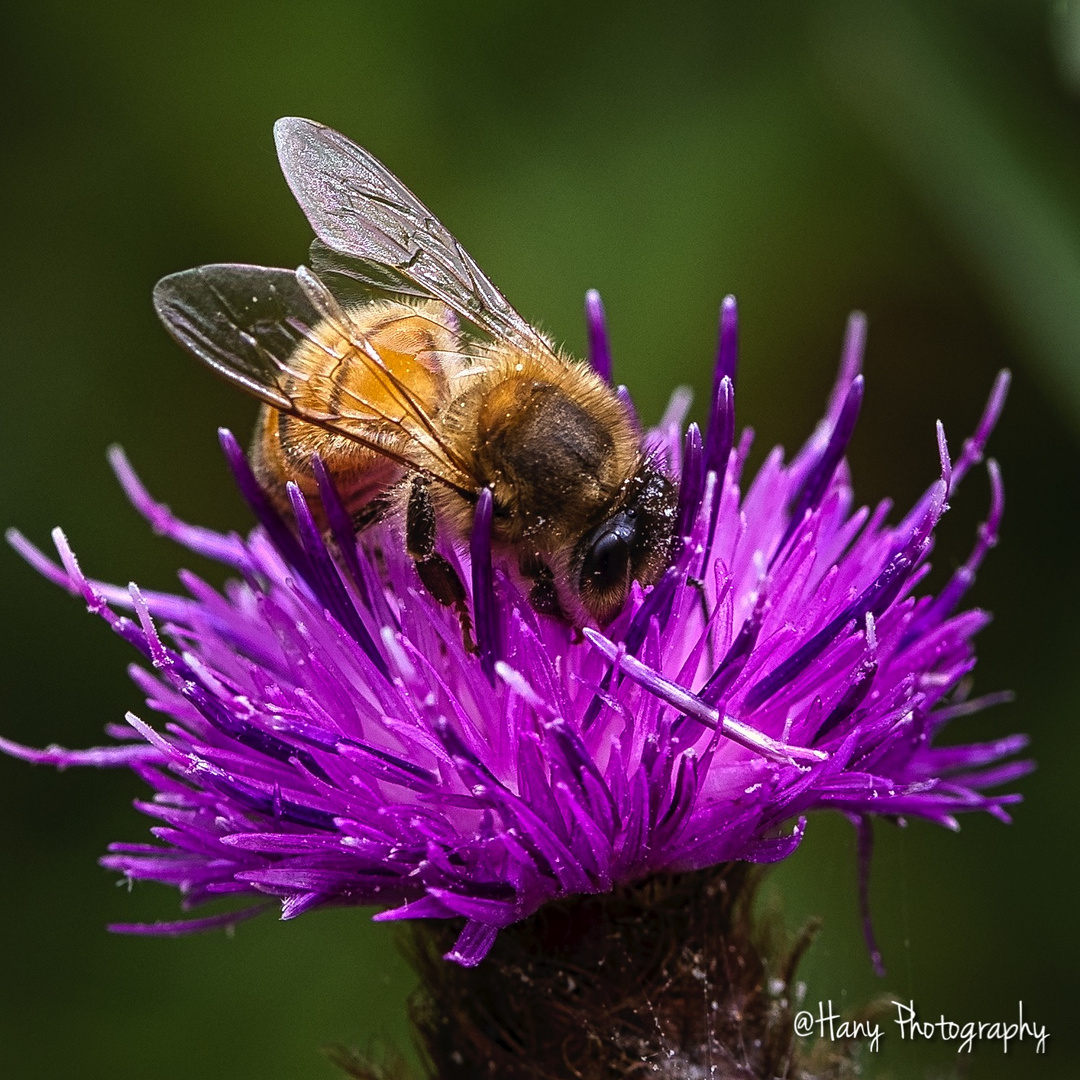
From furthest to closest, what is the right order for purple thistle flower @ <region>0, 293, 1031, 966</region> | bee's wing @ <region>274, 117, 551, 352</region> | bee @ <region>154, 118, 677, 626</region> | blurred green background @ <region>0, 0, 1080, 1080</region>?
blurred green background @ <region>0, 0, 1080, 1080</region>, bee's wing @ <region>274, 117, 551, 352</region>, bee @ <region>154, 118, 677, 626</region>, purple thistle flower @ <region>0, 293, 1031, 966</region>

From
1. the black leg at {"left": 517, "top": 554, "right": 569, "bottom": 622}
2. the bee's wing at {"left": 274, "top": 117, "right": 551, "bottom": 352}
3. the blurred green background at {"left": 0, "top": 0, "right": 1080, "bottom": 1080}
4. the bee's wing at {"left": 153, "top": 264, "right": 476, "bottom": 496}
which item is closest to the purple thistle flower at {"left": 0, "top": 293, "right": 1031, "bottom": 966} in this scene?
the black leg at {"left": 517, "top": 554, "right": 569, "bottom": 622}

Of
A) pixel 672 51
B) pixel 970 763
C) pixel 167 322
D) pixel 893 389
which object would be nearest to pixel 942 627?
pixel 970 763

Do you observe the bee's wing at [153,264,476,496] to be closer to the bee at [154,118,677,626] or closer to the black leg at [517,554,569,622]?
the bee at [154,118,677,626]

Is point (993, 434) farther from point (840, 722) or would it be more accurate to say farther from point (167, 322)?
point (167, 322)

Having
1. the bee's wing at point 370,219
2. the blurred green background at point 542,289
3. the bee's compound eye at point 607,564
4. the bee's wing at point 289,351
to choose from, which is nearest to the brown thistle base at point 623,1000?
the bee's compound eye at point 607,564

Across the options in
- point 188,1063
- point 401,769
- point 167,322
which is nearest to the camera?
point 401,769

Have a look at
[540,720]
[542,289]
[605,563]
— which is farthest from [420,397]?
[542,289]

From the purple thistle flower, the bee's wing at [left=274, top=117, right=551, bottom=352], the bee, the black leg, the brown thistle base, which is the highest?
the bee's wing at [left=274, top=117, right=551, bottom=352]

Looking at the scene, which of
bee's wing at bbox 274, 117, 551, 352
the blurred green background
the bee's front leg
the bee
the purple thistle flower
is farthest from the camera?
the blurred green background
